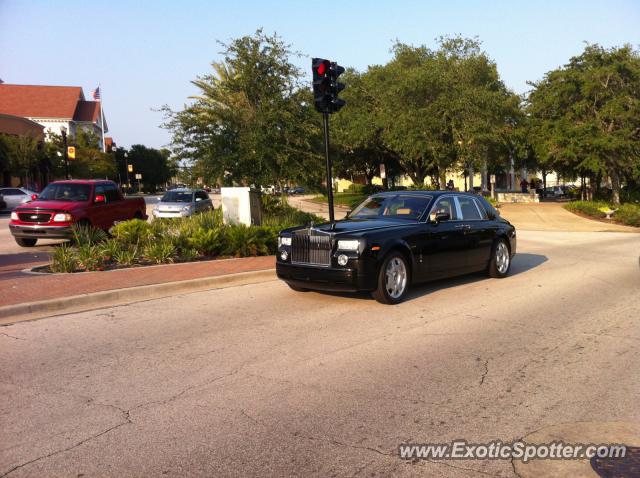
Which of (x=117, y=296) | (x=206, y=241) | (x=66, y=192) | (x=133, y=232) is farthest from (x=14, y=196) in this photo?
(x=117, y=296)

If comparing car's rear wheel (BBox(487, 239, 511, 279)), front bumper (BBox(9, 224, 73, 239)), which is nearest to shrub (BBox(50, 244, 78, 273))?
front bumper (BBox(9, 224, 73, 239))

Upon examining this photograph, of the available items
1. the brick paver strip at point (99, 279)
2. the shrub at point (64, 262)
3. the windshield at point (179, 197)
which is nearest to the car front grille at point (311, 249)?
the brick paver strip at point (99, 279)

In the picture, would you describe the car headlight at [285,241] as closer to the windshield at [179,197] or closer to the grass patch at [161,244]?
the grass patch at [161,244]

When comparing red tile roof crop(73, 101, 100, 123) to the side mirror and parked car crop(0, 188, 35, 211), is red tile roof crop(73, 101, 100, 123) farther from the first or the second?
the side mirror

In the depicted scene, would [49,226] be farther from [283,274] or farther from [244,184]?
[283,274]

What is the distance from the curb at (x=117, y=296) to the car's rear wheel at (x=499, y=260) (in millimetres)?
4121

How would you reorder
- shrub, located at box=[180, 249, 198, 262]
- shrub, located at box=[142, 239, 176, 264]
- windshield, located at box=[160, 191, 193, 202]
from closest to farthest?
1. shrub, located at box=[142, 239, 176, 264]
2. shrub, located at box=[180, 249, 198, 262]
3. windshield, located at box=[160, 191, 193, 202]

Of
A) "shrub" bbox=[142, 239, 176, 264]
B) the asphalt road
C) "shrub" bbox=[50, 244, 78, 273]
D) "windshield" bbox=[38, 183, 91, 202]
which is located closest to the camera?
the asphalt road

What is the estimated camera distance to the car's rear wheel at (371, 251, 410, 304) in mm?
7585

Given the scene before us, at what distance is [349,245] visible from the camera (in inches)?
293

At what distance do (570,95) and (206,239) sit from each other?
2652 cm

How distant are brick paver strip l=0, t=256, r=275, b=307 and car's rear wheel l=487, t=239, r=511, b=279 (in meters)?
4.25

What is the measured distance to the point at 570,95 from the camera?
30969 mm

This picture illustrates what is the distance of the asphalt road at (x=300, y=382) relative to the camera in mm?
3514
